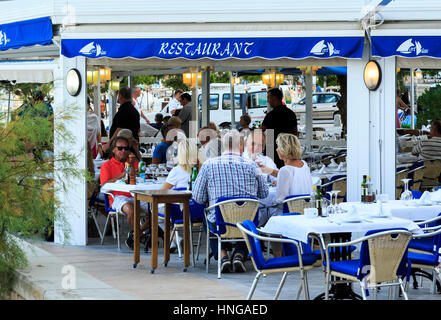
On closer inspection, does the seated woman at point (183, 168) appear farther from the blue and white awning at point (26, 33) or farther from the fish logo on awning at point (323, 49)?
the blue and white awning at point (26, 33)

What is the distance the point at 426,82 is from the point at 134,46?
3674 cm

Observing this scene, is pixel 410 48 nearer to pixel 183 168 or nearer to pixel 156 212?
pixel 183 168

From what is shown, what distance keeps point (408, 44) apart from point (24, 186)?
16.7ft

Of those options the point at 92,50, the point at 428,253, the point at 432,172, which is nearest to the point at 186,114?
the point at 432,172

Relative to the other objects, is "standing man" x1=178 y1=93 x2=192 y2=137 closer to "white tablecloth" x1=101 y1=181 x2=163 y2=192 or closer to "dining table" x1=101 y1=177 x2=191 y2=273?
"white tablecloth" x1=101 y1=181 x2=163 y2=192

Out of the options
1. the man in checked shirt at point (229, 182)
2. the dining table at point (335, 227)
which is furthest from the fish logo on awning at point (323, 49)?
the dining table at point (335, 227)

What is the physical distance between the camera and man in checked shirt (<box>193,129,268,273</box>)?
9336 mm

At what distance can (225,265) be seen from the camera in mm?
9359

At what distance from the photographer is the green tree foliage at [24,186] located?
7551 millimetres

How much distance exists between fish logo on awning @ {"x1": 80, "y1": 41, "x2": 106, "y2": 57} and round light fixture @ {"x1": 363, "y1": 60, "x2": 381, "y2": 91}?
312 cm

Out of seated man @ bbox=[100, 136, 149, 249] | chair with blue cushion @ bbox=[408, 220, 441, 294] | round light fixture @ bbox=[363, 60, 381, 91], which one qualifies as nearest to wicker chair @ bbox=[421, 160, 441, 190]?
round light fixture @ bbox=[363, 60, 381, 91]

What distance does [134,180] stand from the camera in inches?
426

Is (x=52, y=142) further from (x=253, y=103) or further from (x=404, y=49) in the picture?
(x=253, y=103)

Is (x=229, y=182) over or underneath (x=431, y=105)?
underneath
